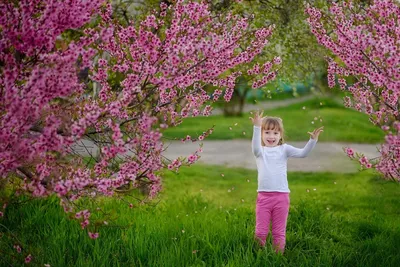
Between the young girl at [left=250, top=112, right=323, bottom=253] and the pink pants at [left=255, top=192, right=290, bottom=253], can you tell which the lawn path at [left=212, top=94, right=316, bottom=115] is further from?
the pink pants at [left=255, top=192, right=290, bottom=253]

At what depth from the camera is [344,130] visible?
67.1 ft

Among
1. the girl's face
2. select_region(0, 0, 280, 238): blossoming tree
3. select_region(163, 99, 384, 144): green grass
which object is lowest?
select_region(163, 99, 384, 144): green grass

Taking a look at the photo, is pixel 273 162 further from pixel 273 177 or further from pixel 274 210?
pixel 274 210

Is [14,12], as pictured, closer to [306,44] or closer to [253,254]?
[253,254]

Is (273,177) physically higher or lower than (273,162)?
lower

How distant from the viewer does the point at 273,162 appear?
5.54 meters

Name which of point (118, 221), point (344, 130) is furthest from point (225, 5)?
point (344, 130)

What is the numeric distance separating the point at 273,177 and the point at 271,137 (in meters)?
0.48

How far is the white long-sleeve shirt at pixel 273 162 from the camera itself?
5.46 meters

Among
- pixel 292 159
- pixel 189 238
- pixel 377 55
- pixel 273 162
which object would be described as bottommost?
pixel 292 159

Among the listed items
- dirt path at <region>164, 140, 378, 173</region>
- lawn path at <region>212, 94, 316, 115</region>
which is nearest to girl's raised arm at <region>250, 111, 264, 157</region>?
dirt path at <region>164, 140, 378, 173</region>

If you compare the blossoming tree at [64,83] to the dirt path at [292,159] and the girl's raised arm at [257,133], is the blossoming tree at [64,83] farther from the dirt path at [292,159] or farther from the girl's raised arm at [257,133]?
the dirt path at [292,159]

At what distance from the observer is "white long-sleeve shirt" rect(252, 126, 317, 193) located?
5457 mm

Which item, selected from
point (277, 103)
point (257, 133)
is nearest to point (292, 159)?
point (257, 133)
